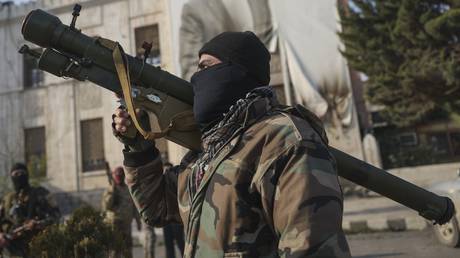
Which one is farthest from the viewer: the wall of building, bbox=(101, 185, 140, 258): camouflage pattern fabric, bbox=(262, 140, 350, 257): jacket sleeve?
the wall of building

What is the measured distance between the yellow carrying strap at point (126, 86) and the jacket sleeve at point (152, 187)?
13cm

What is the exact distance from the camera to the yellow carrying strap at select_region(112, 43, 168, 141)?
1.57 metres

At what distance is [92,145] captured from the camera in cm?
Answer: 1719

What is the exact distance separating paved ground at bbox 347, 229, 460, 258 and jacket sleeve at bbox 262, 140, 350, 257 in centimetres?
485

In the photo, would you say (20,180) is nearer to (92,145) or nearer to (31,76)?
(92,145)

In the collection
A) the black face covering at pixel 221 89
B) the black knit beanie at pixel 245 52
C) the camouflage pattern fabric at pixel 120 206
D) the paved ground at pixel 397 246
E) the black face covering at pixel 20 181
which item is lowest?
the paved ground at pixel 397 246

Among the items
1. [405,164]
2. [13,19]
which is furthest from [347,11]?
[13,19]

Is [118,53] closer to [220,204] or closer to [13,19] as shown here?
[220,204]

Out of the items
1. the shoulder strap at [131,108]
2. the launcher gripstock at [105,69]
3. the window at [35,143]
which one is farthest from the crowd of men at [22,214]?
the window at [35,143]

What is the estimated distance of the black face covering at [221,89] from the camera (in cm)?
138

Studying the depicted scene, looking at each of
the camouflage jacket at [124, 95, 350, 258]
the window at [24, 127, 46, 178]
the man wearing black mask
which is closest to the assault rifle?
the man wearing black mask

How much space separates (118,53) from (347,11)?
11.9 m

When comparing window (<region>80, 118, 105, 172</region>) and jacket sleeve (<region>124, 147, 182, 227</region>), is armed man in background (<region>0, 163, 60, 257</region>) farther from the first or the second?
window (<region>80, 118, 105, 172</region>)

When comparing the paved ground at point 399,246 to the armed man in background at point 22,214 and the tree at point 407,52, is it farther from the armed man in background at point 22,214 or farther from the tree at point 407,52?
the tree at point 407,52
